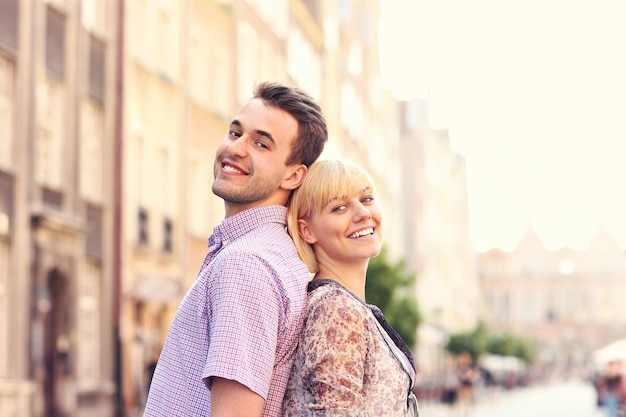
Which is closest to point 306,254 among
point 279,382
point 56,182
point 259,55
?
point 279,382

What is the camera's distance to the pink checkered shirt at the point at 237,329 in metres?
3.04

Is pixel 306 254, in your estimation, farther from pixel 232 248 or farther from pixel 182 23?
pixel 182 23

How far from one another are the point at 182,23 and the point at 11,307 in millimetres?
10214

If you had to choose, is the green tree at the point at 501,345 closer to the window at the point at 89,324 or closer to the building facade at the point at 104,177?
the building facade at the point at 104,177

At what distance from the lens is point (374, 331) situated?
3326 mm

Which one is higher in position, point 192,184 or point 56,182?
point 192,184

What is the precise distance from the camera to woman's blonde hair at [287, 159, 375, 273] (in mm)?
3529

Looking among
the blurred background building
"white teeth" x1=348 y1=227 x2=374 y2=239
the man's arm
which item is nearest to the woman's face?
"white teeth" x1=348 y1=227 x2=374 y2=239

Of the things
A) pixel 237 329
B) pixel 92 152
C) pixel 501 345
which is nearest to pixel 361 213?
pixel 237 329

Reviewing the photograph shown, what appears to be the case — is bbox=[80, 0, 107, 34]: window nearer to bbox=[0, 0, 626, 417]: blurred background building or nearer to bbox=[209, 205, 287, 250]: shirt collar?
bbox=[0, 0, 626, 417]: blurred background building

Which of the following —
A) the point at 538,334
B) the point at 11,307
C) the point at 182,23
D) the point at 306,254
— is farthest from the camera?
the point at 538,334

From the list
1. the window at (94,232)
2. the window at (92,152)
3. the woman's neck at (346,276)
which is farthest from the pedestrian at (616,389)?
the woman's neck at (346,276)

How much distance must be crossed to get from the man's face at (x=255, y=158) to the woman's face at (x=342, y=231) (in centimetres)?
14

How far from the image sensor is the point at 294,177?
359 cm
